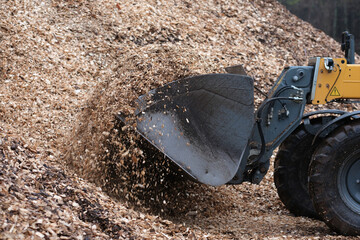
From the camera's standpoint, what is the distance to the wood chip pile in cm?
438

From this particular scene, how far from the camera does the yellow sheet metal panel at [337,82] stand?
5168 mm

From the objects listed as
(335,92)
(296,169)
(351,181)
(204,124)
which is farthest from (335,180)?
(204,124)

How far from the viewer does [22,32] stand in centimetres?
870

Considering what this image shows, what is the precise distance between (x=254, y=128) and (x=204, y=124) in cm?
53

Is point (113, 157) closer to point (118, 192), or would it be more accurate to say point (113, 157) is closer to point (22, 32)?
point (118, 192)

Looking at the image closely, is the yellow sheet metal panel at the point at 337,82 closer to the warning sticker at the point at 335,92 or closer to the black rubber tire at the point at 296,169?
the warning sticker at the point at 335,92

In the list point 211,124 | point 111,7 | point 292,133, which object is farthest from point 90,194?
point 111,7

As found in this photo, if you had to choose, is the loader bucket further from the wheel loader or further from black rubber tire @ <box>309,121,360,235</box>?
black rubber tire @ <box>309,121,360,235</box>

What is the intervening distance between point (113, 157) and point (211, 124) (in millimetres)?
1043

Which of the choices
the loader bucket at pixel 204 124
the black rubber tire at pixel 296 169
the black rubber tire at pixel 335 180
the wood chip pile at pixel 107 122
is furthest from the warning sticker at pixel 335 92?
the wood chip pile at pixel 107 122

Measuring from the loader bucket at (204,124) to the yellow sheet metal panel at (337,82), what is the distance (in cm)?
82

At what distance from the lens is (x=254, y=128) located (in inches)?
202

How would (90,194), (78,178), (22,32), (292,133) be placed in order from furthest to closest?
(22,32) → (292,133) → (78,178) → (90,194)

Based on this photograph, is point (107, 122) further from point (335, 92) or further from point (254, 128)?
point (335, 92)
